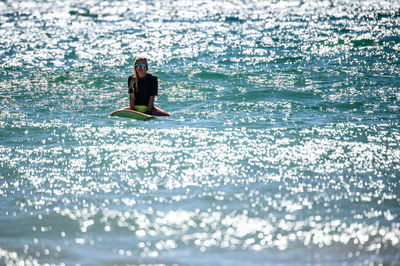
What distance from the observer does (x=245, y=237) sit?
5371mm

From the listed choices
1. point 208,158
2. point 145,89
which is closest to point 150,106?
point 145,89

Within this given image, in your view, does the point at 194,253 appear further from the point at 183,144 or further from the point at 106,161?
the point at 183,144

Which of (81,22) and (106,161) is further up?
(81,22)

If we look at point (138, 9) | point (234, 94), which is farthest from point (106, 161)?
point (138, 9)

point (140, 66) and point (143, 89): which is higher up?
point (140, 66)

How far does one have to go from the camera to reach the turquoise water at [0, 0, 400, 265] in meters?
5.28

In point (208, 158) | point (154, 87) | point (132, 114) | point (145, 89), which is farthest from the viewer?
point (145, 89)

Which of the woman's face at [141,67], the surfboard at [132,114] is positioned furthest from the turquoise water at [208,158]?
the woman's face at [141,67]

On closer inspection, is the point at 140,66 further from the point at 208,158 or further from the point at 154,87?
the point at 208,158

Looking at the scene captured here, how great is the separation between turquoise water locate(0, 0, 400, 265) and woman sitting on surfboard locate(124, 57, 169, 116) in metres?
0.60

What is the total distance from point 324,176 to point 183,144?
269 centimetres

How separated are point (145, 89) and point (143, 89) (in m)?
0.04

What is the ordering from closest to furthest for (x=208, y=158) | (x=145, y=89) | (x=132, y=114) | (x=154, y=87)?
(x=208, y=158) → (x=132, y=114) → (x=154, y=87) → (x=145, y=89)

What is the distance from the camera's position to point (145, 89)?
1091 centimetres
